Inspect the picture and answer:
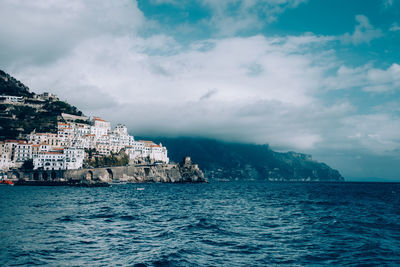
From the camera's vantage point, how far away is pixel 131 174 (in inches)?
5802

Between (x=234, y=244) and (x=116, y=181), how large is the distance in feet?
400

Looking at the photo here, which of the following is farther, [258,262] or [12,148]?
[12,148]

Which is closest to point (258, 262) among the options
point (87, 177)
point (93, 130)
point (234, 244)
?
point (234, 244)

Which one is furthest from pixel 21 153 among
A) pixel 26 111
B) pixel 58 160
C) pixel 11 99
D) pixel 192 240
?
pixel 192 240

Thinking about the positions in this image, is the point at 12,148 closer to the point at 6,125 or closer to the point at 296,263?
the point at 6,125

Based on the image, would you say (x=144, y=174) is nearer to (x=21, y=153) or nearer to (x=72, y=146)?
(x=72, y=146)

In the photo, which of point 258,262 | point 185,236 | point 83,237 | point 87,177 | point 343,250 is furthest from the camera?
point 87,177

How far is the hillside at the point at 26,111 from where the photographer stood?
501 feet

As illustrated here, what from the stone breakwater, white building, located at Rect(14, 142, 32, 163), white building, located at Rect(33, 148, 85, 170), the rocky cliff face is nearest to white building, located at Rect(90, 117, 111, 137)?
white building, located at Rect(33, 148, 85, 170)

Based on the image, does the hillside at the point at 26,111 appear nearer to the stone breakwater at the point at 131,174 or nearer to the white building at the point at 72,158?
the white building at the point at 72,158

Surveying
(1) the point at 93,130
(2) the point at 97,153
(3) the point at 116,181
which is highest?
(1) the point at 93,130

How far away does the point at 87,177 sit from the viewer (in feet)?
416

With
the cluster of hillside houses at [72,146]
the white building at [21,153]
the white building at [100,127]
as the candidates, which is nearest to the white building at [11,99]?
the cluster of hillside houses at [72,146]

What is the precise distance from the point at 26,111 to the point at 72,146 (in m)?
46.5
